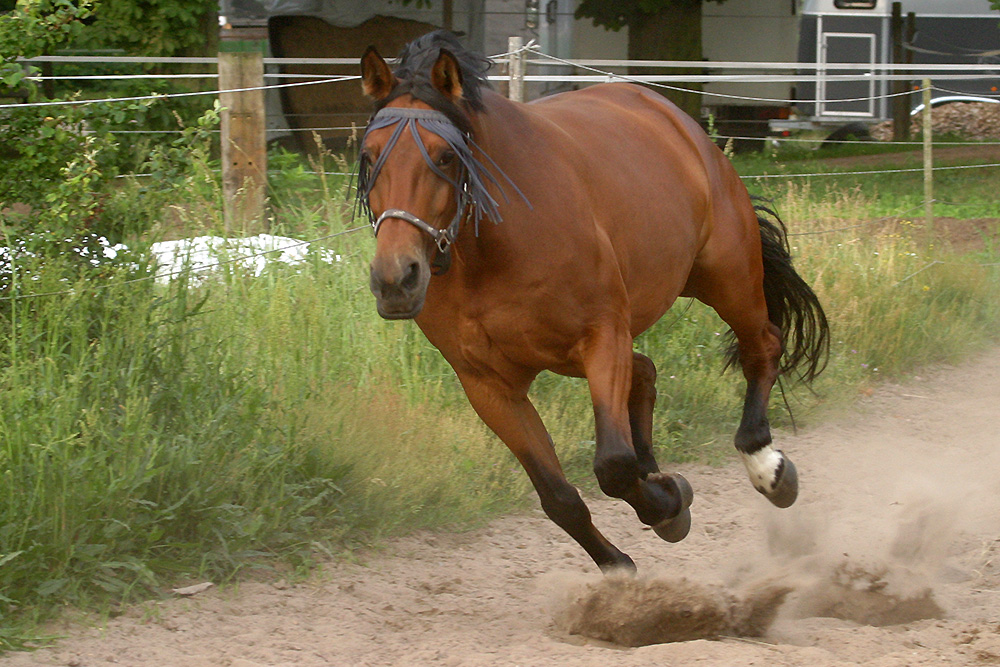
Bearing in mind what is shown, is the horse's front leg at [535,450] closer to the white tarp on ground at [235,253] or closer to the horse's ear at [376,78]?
the horse's ear at [376,78]

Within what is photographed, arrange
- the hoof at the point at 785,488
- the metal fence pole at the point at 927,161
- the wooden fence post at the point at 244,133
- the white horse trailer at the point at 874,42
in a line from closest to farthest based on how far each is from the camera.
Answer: the hoof at the point at 785,488 < the wooden fence post at the point at 244,133 < the metal fence pole at the point at 927,161 < the white horse trailer at the point at 874,42

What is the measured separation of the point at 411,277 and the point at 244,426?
1718 mm

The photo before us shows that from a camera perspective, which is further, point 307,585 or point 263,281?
point 263,281

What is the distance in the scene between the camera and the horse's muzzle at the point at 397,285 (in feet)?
9.57

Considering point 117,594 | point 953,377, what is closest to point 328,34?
point 953,377

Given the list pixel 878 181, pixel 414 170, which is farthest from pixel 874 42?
pixel 414 170

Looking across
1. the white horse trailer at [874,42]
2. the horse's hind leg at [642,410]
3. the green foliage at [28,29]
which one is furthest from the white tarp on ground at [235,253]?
the white horse trailer at [874,42]

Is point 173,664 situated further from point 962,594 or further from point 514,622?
point 962,594

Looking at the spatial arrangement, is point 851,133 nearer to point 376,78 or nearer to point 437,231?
A: point 376,78

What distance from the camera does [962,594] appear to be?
13.3 ft

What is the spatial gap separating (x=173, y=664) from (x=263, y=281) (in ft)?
8.70

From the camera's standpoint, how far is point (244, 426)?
4391 mm

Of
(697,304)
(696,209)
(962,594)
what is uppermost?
(696,209)

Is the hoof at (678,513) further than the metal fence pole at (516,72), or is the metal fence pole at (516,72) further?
the metal fence pole at (516,72)
